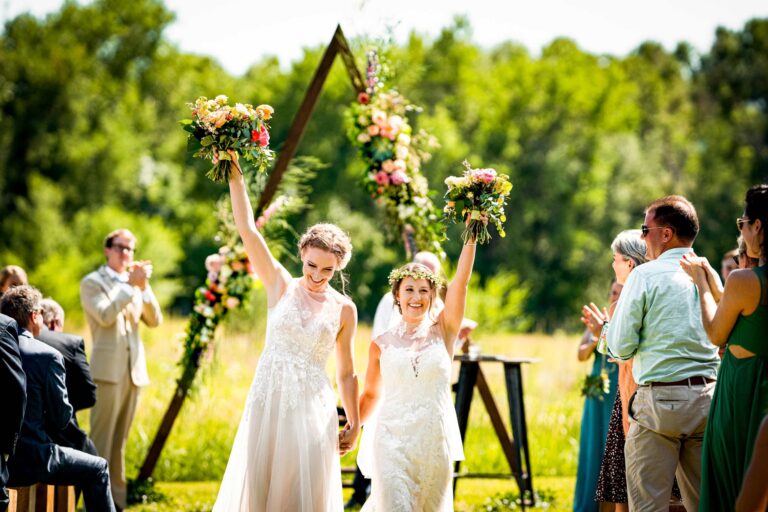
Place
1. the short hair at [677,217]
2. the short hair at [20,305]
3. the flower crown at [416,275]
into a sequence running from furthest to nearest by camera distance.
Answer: the short hair at [20,305] < the flower crown at [416,275] < the short hair at [677,217]

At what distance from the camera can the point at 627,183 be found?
38.2 m

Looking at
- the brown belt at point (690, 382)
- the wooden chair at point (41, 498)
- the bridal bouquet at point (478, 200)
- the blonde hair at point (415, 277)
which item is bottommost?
the wooden chair at point (41, 498)

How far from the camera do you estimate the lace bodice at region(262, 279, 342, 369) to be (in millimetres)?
5324

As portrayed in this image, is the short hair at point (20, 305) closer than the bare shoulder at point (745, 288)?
No

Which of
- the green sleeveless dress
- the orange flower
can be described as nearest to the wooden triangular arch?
the orange flower

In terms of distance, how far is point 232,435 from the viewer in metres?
9.78

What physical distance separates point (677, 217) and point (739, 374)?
0.96m

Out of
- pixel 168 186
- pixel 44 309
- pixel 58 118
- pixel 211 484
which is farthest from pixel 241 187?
pixel 168 186

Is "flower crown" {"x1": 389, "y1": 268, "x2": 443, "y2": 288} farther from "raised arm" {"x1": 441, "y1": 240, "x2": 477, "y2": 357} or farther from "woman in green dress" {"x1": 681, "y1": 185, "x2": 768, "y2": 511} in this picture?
"woman in green dress" {"x1": 681, "y1": 185, "x2": 768, "y2": 511}

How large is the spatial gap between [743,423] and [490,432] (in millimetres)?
6229

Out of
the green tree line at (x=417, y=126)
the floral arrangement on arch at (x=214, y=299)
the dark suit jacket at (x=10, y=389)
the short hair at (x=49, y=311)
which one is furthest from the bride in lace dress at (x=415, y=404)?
the green tree line at (x=417, y=126)

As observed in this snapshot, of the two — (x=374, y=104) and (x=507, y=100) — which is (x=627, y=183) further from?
(x=374, y=104)

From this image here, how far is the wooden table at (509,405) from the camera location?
7.61 meters

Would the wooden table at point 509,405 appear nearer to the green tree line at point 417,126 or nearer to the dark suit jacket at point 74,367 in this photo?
the dark suit jacket at point 74,367
